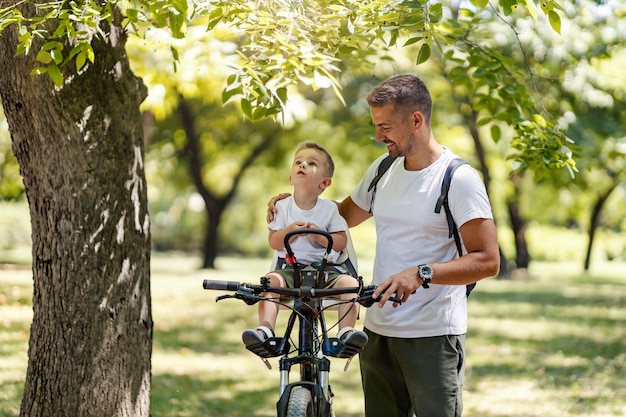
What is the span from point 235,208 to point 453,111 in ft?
73.8

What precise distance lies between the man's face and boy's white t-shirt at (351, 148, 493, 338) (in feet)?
0.59

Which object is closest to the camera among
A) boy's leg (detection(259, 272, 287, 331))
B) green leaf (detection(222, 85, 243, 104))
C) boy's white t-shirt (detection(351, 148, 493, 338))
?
boy's leg (detection(259, 272, 287, 331))

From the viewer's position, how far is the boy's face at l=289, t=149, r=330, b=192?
4.42m

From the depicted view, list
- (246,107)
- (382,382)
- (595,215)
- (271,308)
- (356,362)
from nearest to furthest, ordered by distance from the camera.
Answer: (271,308) < (382,382) < (246,107) < (356,362) < (595,215)

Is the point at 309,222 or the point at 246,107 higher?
the point at 246,107

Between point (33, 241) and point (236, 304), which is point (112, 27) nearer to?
point (33, 241)

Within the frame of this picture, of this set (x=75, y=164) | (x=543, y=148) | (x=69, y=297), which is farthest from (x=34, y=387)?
(x=543, y=148)

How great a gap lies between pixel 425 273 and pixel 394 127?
0.75m

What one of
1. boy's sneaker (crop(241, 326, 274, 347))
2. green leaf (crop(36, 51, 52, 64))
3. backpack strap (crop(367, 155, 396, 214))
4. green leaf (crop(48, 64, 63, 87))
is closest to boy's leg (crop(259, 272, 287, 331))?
boy's sneaker (crop(241, 326, 274, 347))

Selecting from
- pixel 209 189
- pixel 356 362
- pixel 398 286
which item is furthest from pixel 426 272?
pixel 209 189

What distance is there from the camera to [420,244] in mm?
4270

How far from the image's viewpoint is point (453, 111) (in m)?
23.3

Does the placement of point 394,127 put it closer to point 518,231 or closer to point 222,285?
point 222,285

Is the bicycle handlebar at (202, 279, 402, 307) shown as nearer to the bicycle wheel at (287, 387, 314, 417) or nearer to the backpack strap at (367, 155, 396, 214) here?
the bicycle wheel at (287, 387, 314, 417)
